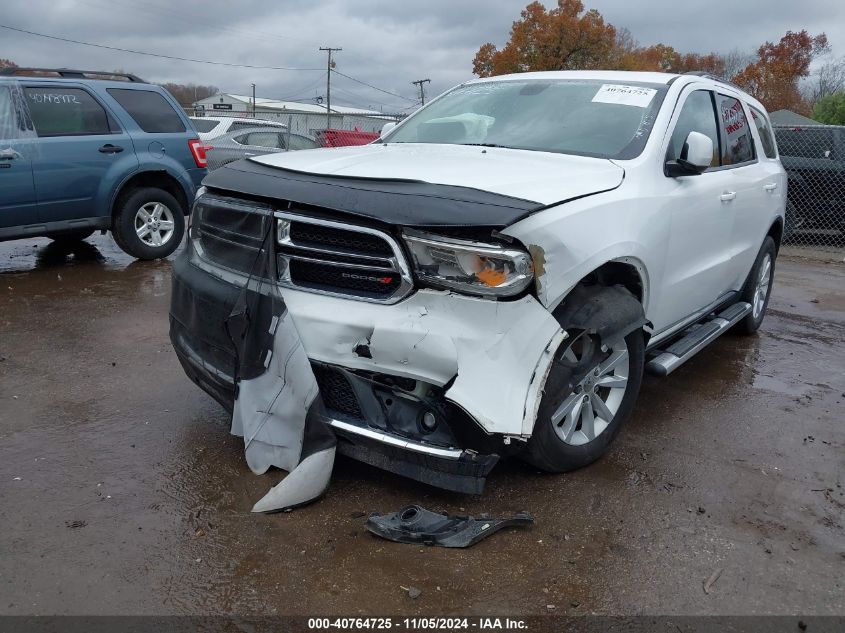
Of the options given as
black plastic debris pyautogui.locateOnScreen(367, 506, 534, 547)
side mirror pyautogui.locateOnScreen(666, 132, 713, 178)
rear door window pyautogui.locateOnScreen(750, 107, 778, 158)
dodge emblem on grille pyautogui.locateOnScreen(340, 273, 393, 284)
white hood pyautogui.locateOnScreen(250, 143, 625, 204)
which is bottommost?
black plastic debris pyautogui.locateOnScreen(367, 506, 534, 547)

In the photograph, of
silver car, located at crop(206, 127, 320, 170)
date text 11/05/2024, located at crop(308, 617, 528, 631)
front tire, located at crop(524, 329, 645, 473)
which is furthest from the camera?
silver car, located at crop(206, 127, 320, 170)

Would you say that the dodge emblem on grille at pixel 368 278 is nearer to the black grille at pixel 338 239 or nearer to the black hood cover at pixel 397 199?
the black grille at pixel 338 239

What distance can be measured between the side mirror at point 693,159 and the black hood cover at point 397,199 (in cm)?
143

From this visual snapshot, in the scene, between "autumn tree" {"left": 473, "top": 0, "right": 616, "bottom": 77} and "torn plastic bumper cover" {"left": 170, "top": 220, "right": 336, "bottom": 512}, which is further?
"autumn tree" {"left": 473, "top": 0, "right": 616, "bottom": 77}

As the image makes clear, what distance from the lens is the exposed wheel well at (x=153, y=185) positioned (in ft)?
25.6

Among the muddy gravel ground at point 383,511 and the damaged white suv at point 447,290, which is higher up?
the damaged white suv at point 447,290

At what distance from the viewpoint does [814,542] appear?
304 cm

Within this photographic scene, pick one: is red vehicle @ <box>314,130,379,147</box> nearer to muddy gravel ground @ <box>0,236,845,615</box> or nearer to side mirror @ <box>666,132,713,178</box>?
muddy gravel ground @ <box>0,236,845,615</box>

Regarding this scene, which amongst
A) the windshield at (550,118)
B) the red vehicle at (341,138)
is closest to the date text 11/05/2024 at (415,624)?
the windshield at (550,118)

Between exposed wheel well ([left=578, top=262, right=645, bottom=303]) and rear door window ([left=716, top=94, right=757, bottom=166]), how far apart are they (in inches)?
67.5

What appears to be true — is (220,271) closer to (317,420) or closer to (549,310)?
(317,420)

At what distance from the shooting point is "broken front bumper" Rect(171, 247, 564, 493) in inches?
107

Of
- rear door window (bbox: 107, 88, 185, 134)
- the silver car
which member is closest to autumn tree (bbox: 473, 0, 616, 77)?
the silver car

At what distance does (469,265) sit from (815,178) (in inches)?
432
